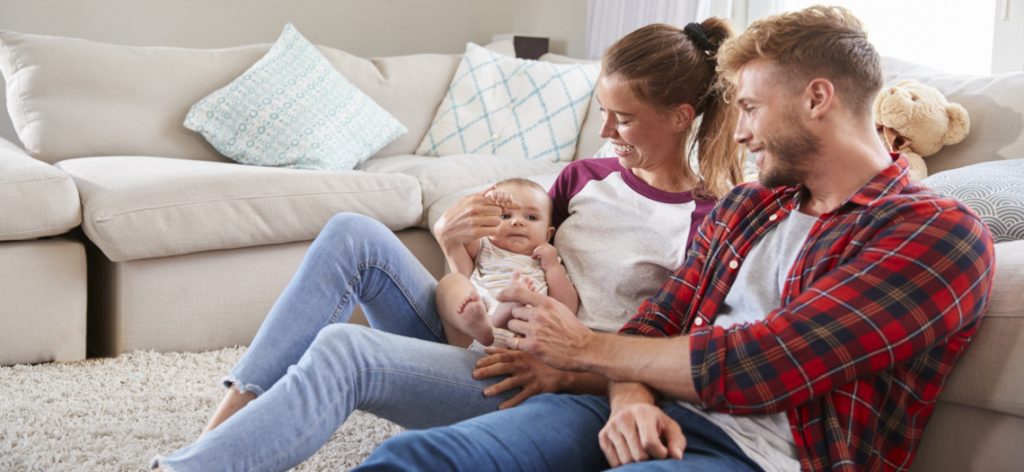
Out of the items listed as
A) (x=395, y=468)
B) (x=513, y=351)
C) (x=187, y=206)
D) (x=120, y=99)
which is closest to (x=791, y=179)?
(x=513, y=351)

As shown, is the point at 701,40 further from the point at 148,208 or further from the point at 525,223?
the point at 148,208

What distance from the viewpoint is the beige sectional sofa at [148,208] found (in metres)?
2.36

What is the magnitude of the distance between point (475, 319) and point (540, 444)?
1.19 ft

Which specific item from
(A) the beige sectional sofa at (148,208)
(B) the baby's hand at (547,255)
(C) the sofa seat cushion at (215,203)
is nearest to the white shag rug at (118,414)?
(A) the beige sectional sofa at (148,208)

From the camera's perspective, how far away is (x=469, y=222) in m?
1.72

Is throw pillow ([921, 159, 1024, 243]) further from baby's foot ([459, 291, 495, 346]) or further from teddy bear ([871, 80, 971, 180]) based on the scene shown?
baby's foot ([459, 291, 495, 346])

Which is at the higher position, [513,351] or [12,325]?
[513,351]

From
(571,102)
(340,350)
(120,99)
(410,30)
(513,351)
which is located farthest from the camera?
(410,30)

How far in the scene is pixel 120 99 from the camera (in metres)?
3.14

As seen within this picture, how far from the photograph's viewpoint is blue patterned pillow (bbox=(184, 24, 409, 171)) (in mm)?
3156

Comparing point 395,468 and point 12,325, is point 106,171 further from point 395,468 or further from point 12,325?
point 395,468

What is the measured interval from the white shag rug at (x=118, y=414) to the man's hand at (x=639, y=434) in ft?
2.54

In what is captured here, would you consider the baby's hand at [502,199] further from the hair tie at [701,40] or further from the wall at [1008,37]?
the wall at [1008,37]

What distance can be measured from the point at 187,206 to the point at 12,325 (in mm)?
502
